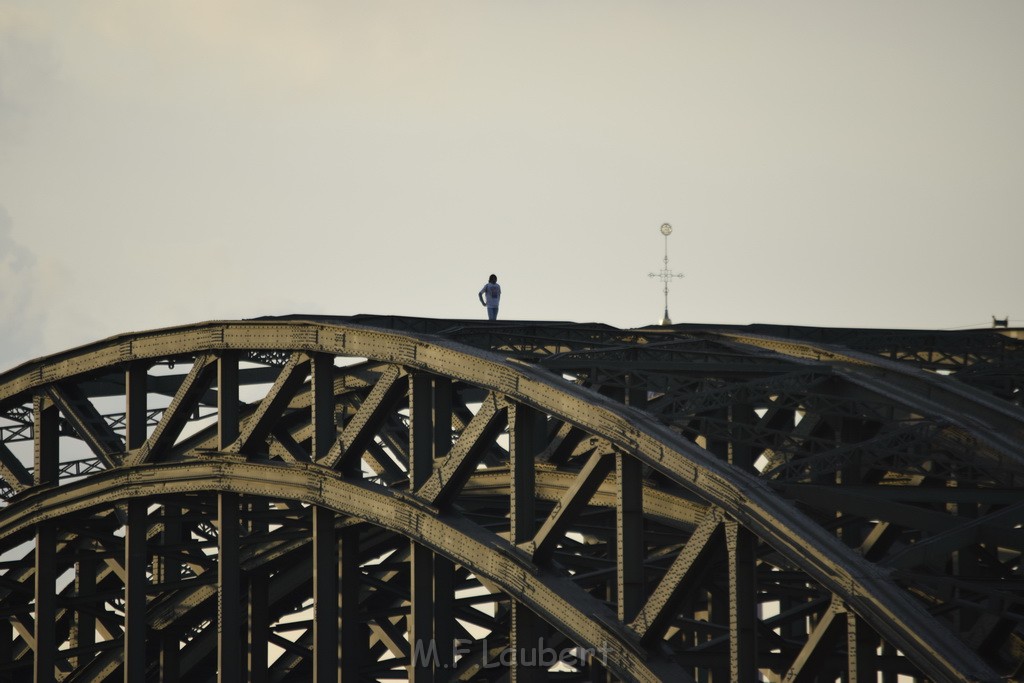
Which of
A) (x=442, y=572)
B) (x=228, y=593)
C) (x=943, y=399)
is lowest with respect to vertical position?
(x=228, y=593)

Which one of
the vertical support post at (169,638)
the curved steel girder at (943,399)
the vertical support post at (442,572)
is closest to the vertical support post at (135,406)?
the vertical support post at (169,638)

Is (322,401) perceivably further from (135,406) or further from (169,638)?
(169,638)

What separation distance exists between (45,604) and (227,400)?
289 inches

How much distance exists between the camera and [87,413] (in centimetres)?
3134

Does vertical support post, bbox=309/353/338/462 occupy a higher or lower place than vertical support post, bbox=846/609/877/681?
higher

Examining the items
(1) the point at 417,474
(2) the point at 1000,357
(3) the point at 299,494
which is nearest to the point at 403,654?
(3) the point at 299,494

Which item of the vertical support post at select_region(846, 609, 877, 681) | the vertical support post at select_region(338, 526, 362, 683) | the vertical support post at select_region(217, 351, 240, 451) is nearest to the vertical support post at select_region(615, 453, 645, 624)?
the vertical support post at select_region(846, 609, 877, 681)

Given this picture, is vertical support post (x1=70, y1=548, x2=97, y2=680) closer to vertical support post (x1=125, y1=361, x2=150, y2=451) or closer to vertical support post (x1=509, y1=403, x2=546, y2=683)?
vertical support post (x1=125, y1=361, x2=150, y2=451)

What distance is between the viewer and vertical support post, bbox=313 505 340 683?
84.5 ft

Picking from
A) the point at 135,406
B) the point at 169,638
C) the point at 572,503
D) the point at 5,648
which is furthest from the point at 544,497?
the point at 5,648

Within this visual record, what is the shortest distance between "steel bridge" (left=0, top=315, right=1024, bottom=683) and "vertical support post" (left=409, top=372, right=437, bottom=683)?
0.04 metres

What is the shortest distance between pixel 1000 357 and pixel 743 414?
641cm

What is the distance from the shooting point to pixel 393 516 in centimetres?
2339

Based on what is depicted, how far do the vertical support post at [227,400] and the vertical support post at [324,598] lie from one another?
2265 mm
